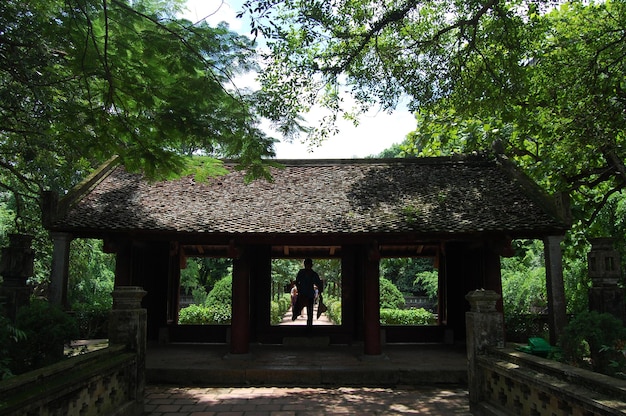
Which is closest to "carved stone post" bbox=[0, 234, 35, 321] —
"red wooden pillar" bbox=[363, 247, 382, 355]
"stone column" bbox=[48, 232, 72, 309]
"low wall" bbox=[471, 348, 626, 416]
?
"stone column" bbox=[48, 232, 72, 309]

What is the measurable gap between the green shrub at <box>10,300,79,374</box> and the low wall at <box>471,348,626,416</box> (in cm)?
547

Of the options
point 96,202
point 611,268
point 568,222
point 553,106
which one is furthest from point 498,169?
point 96,202

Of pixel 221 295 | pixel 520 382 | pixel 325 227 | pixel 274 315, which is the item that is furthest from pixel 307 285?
pixel 520 382

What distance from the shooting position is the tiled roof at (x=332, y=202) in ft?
32.1

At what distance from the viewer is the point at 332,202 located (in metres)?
11.3

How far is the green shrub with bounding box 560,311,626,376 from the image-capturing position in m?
6.14

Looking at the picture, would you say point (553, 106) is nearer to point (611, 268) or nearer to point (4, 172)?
point (611, 268)

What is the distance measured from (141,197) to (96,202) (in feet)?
3.32

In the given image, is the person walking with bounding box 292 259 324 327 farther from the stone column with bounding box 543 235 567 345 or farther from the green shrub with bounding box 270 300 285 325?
the stone column with bounding box 543 235 567 345

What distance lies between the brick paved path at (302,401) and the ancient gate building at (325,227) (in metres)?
2.08

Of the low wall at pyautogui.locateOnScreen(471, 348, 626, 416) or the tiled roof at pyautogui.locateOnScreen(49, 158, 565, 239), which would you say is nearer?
the low wall at pyautogui.locateOnScreen(471, 348, 626, 416)

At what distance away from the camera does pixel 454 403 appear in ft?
24.0

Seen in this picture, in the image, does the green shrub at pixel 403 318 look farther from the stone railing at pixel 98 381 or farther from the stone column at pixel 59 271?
the stone railing at pixel 98 381

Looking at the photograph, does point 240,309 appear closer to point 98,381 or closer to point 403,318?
point 98,381
